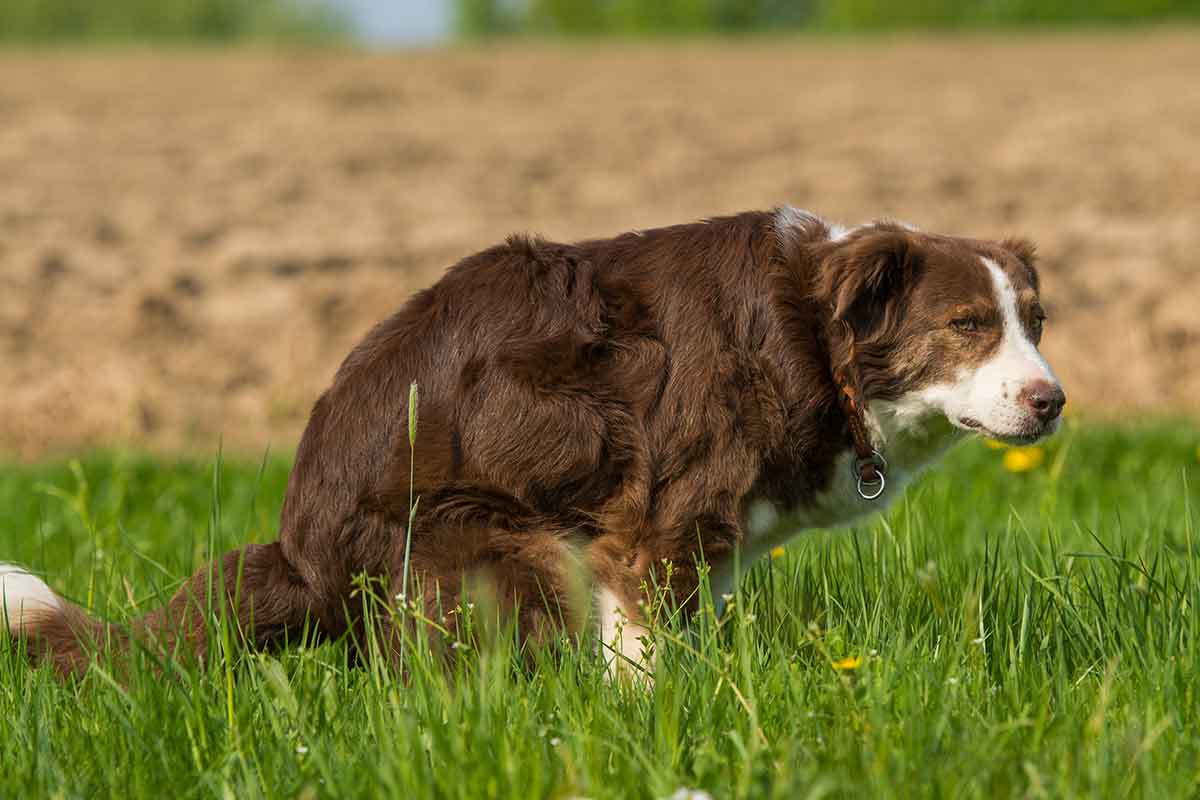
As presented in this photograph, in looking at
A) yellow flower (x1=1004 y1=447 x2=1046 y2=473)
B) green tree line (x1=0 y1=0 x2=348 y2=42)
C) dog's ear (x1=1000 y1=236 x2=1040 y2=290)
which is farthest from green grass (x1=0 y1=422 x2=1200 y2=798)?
green tree line (x1=0 y1=0 x2=348 y2=42)

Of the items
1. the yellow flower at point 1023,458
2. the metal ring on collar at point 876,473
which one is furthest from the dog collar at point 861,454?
the yellow flower at point 1023,458

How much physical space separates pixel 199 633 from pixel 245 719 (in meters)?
0.74

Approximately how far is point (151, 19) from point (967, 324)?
47.6 meters

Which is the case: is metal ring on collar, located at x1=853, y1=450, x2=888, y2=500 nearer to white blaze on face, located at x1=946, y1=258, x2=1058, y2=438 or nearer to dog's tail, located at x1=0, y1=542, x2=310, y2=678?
white blaze on face, located at x1=946, y1=258, x2=1058, y2=438

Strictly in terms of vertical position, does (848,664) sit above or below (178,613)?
above

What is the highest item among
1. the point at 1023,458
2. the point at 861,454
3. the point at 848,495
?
the point at 861,454

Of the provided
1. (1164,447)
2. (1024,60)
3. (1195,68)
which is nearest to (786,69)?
(1024,60)

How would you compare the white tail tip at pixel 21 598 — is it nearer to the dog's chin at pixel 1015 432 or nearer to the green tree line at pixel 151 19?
the dog's chin at pixel 1015 432

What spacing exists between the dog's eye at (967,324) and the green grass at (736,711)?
700 millimetres

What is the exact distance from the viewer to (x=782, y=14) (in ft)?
173

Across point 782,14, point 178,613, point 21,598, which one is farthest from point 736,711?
point 782,14

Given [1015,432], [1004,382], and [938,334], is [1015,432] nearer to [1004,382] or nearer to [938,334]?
[1004,382]

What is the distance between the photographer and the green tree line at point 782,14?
4072cm

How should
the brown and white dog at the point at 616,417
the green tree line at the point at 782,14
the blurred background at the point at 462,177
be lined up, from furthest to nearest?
the green tree line at the point at 782,14
the blurred background at the point at 462,177
the brown and white dog at the point at 616,417
